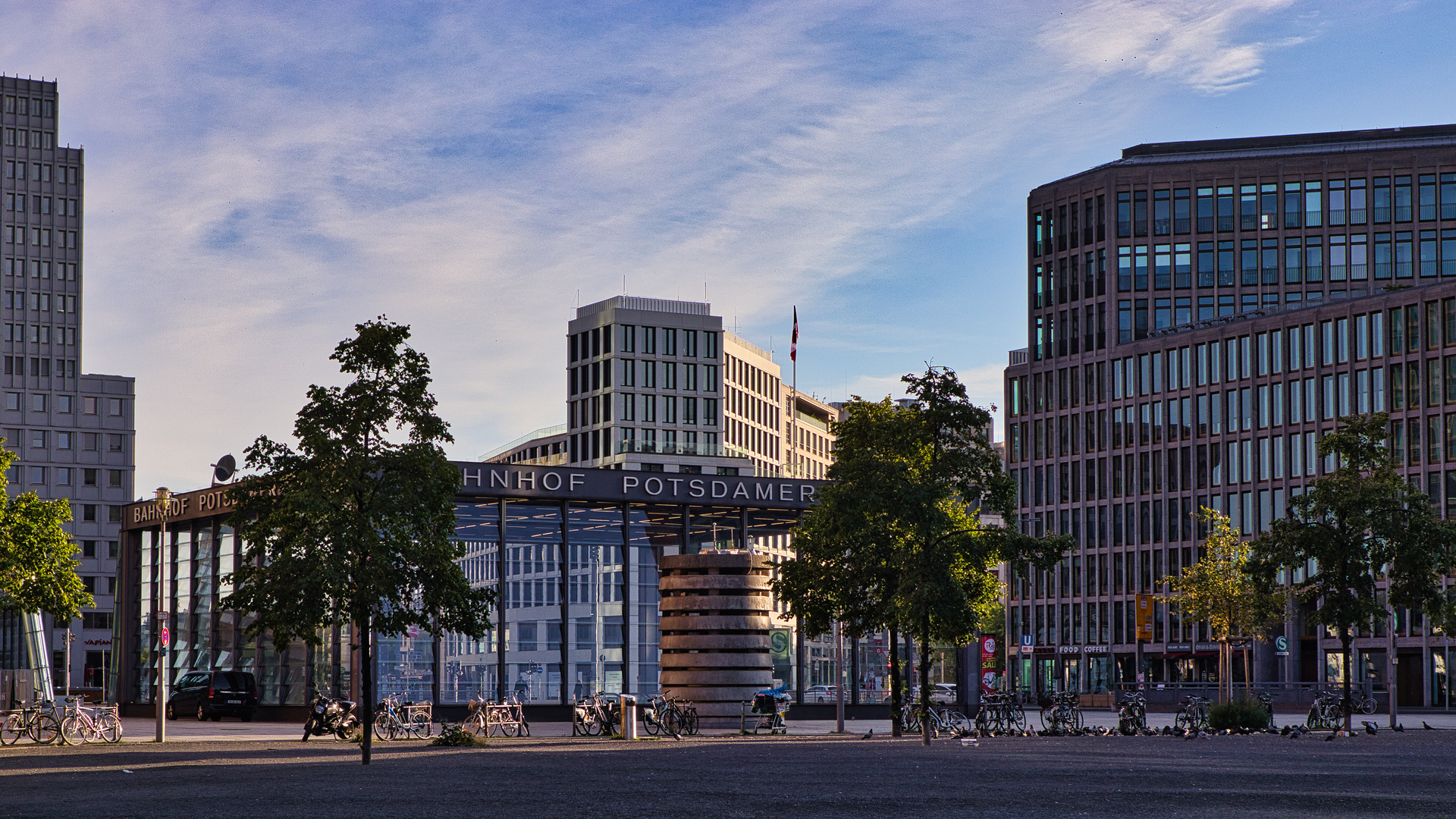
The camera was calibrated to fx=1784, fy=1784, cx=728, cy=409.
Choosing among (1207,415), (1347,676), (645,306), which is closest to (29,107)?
(645,306)

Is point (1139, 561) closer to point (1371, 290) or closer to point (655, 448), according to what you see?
point (1371, 290)

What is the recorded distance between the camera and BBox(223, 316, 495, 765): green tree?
28859 millimetres

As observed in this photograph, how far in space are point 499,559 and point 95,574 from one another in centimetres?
11531

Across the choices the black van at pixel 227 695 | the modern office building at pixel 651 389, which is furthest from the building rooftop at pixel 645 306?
the black van at pixel 227 695

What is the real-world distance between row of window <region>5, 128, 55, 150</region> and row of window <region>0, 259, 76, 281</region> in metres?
11.0

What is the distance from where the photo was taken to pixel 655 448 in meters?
176

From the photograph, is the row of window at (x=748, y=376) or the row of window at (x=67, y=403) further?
the row of window at (x=748, y=376)

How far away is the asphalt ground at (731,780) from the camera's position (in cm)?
1897

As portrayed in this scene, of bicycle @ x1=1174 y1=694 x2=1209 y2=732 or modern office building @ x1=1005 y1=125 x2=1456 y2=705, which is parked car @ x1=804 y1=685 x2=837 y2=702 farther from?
modern office building @ x1=1005 y1=125 x2=1456 y2=705

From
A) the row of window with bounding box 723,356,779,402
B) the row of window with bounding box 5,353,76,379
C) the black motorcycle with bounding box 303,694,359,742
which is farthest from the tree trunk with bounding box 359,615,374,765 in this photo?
the row of window with bounding box 723,356,779,402

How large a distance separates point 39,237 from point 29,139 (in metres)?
9.53

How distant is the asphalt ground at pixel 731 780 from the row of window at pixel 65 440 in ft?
427

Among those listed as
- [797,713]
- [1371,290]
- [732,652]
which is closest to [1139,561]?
[1371,290]

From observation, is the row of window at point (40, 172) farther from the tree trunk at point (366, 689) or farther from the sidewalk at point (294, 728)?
the tree trunk at point (366, 689)
